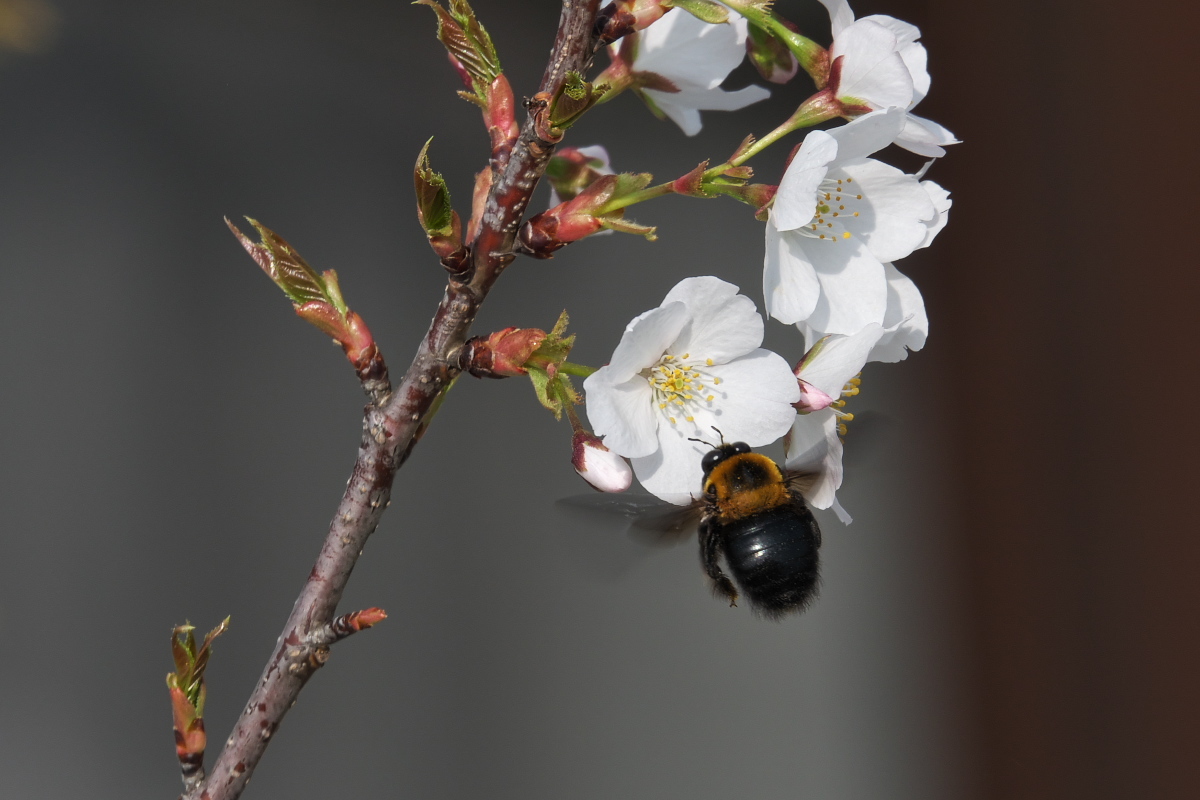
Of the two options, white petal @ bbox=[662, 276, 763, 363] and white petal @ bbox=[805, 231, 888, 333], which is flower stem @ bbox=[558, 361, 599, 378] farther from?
white petal @ bbox=[805, 231, 888, 333]

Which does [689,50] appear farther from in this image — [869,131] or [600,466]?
[600,466]

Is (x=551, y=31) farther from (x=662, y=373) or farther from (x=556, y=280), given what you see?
(x=662, y=373)

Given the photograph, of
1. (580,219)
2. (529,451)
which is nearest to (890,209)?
(580,219)

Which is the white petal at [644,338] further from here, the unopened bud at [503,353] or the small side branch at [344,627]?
the small side branch at [344,627]

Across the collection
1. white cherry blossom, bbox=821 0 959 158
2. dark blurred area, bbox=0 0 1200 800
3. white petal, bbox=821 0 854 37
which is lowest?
dark blurred area, bbox=0 0 1200 800

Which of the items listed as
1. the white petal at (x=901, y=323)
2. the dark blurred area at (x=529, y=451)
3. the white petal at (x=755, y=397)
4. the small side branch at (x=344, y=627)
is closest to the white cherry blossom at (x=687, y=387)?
the white petal at (x=755, y=397)

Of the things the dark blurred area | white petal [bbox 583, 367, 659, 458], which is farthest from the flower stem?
the dark blurred area
